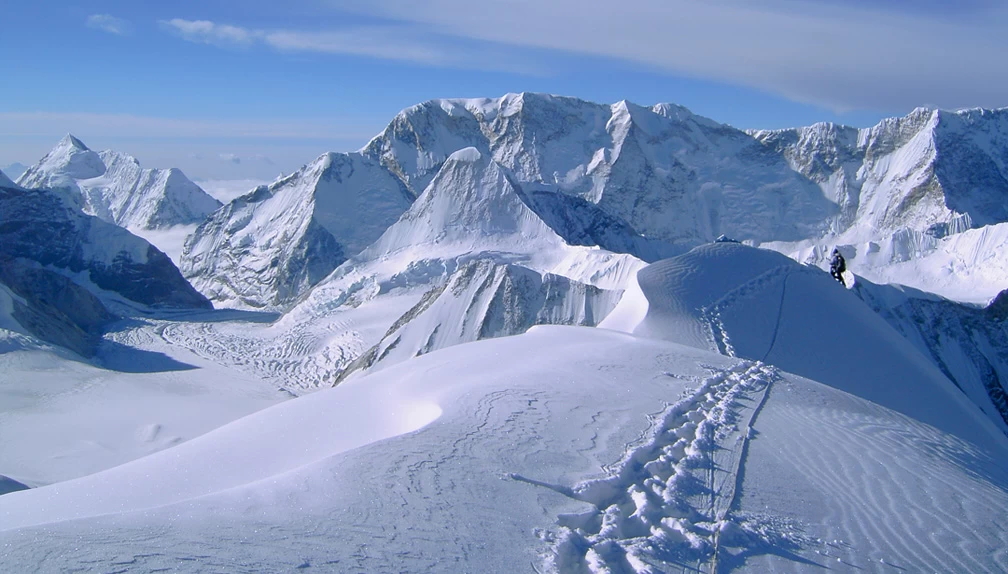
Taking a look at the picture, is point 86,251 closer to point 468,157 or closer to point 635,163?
point 468,157

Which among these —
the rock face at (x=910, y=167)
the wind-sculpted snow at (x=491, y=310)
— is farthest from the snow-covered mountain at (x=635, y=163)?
the wind-sculpted snow at (x=491, y=310)

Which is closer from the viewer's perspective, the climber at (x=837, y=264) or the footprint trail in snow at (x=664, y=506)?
the footprint trail in snow at (x=664, y=506)

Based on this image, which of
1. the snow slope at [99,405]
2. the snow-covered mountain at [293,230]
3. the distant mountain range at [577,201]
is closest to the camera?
the snow slope at [99,405]

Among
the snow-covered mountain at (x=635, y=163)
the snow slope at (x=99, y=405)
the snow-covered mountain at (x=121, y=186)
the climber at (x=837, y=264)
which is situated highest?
the snow-covered mountain at (x=635, y=163)

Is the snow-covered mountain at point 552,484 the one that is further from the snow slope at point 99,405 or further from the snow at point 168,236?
the snow at point 168,236

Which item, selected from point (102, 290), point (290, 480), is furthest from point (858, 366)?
point (102, 290)

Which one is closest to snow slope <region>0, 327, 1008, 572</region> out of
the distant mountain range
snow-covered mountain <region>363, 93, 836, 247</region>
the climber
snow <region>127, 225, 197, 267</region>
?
the climber

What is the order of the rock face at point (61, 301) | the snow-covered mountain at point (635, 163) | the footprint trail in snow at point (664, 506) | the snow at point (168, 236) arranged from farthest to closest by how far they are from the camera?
→ 1. the snow at point (168, 236)
2. the snow-covered mountain at point (635, 163)
3. the rock face at point (61, 301)
4. the footprint trail in snow at point (664, 506)
